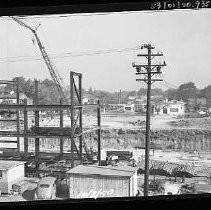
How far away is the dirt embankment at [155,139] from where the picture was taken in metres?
2.08

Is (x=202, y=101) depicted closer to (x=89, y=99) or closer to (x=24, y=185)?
(x=89, y=99)

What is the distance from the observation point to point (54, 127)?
85.6 inches

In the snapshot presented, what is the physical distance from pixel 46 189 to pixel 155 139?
772 mm

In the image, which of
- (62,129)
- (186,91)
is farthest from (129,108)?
(62,129)

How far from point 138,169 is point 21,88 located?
0.94 m

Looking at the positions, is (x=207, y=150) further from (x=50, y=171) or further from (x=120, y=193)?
(x=50, y=171)

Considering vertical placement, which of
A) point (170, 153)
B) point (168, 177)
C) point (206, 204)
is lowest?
point (206, 204)

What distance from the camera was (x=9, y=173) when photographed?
6.77 feet

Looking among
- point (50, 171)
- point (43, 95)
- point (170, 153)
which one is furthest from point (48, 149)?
point (170, 153)

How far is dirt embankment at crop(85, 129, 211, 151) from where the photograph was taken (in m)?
2.08

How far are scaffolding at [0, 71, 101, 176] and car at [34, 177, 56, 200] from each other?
0.11m

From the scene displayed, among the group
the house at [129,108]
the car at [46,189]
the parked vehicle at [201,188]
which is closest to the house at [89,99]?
the house at [129,108]

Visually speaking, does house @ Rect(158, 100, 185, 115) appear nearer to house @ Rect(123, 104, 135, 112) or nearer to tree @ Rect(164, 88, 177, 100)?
tree @ Rect(164, 88, 177, 100)

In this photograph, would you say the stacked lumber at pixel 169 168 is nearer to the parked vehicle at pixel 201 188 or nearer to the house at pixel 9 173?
the parked vehicle at pixel 201 188
